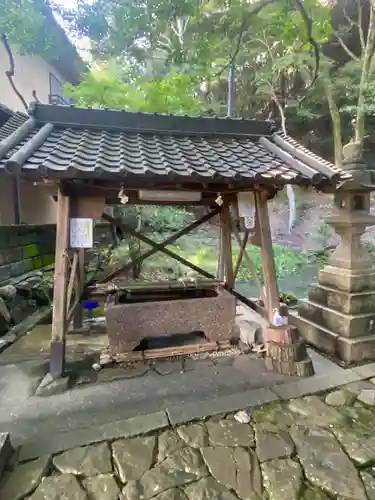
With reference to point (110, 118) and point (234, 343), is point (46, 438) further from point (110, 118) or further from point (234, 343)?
point (110, 118)

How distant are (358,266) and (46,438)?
14.5 feet

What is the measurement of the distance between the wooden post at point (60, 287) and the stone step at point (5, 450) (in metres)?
1.15

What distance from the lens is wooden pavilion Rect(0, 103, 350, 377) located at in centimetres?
312

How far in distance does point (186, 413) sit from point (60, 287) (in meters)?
2.05

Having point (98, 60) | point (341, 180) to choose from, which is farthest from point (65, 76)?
point (341, 180)

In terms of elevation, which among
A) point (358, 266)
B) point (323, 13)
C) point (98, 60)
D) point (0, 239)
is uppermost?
point (98, 60)

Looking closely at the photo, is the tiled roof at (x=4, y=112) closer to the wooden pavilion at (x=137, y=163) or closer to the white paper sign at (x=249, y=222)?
the wooden pavilion at (x=137, y=163)

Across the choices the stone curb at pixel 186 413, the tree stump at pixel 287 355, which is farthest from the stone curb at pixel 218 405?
the tree stump at pixel 287 355

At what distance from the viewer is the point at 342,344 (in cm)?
408

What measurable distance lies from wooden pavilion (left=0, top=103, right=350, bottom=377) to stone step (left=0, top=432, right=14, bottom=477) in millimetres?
1160

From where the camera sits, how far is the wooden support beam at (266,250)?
4.00m

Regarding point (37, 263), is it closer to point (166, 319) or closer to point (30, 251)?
Result: point (30, 251)

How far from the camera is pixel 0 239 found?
5766 millimetres

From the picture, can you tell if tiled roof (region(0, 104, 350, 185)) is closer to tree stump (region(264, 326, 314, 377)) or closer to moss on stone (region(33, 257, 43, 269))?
tree stump (region(264, 326, 314, 377))
